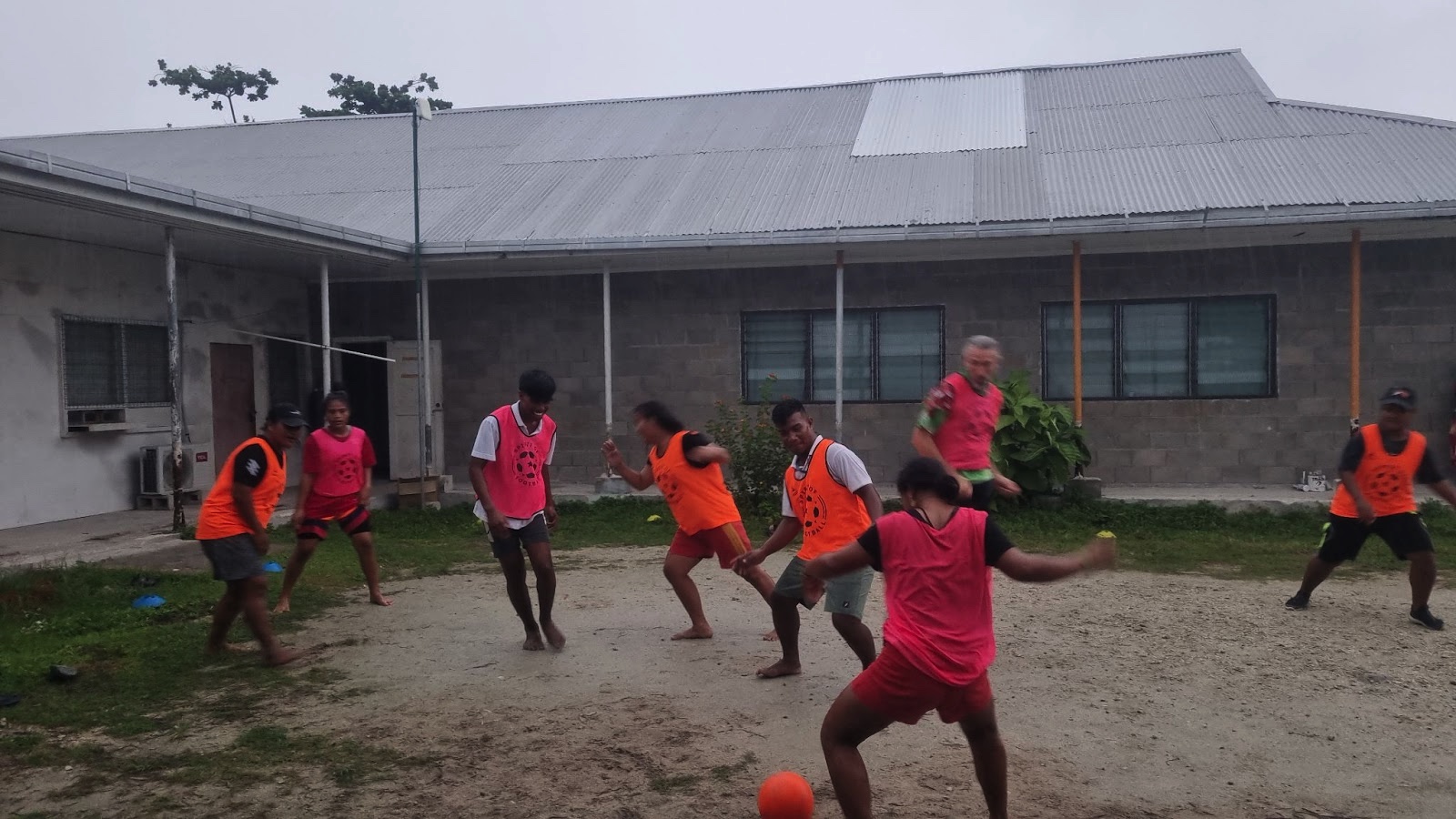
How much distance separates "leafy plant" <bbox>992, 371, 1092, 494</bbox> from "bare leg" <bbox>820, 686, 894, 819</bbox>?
8085mm

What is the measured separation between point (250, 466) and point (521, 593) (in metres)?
1.65

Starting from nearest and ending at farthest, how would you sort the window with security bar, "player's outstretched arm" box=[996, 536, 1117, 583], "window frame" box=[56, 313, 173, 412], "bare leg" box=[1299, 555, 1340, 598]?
1. "player's outstretched arm" box=[996, 536, 1117, 583]
2. "bare leg" box=[1299, 555, 1340, 598]
3. "window frame" box=[56, 313, 173, 412]
4. the window with security bar

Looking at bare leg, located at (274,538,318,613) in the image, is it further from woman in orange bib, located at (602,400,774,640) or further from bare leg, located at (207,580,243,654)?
woman in orange bib, located at (602,400,774,640)

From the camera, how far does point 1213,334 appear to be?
12.3 meters

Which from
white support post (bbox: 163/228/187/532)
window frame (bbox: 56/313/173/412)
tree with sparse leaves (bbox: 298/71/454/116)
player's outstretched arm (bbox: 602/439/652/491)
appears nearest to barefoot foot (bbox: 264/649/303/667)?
player's outstretched arm (bbox: 602/439/652/491)

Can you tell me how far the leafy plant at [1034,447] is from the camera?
11.3 metres

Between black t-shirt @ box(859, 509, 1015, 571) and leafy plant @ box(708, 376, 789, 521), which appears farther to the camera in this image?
leafy plant @ box(708, 376, 789, 521)

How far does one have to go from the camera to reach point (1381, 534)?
6906 millimetres

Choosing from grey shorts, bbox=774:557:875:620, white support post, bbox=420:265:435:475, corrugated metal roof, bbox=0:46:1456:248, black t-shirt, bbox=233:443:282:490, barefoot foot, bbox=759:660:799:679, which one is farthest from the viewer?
white support post, bbox=420:265:435:475

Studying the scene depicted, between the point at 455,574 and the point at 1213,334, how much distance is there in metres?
8.70

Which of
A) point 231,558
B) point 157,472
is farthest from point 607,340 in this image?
point 231,558

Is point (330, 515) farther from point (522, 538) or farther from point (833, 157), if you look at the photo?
point (833, 157)

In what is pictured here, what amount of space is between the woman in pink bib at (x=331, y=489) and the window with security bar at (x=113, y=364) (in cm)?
487

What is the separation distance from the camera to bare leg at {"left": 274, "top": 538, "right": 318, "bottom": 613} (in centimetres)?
736
